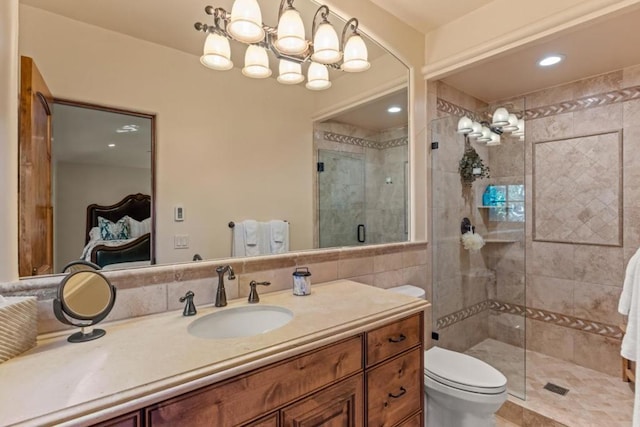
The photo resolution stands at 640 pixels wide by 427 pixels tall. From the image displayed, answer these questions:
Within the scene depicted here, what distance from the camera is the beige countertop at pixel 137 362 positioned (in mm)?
628

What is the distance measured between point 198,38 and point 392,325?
4.85ft

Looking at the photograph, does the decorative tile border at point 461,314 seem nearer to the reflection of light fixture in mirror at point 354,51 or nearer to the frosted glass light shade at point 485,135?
the frosted glass light shade at point 485,135

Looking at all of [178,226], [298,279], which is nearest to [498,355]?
[298,279]

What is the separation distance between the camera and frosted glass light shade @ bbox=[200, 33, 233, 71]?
1376 millimetres

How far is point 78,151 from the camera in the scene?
110cm

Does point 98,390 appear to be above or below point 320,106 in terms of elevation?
below

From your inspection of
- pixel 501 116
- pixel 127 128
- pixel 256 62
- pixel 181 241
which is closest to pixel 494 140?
pixel 501 116

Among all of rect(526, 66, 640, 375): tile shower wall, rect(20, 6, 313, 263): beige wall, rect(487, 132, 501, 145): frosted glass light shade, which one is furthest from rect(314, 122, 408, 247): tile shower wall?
rect(526, 66, 640, 375): tile shower wall

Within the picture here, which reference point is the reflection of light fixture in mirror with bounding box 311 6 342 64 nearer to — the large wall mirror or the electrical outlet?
the large wall mirror

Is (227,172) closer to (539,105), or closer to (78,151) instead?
(78,151)

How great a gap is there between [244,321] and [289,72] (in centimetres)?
127

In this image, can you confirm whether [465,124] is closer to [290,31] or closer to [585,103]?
[585,103]

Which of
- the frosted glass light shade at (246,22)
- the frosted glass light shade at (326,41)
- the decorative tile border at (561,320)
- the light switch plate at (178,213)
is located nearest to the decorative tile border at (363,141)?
the frosted glass light shade at (326,41)

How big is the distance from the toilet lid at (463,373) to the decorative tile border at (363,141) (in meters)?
1.43
